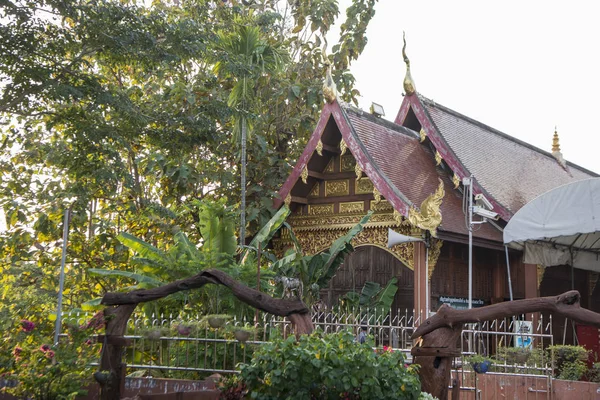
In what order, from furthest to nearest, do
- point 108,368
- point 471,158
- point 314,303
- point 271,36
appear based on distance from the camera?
point 271,36 < point 471,158 < point 314,303 < point 108,368

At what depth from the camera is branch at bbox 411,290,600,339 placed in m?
6.36

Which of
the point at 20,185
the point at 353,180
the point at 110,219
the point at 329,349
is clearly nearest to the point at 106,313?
the point at 329,349

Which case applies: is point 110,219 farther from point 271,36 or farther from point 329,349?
point 329,349

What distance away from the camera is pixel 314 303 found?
54.6 feet

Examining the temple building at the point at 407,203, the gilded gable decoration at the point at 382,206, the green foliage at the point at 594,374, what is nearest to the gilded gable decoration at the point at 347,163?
the temple building at the point at 407,203

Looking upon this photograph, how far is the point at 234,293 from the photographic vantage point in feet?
23.4

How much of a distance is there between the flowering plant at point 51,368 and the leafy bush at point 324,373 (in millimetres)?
2051

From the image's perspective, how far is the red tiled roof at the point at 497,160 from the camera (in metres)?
18.9

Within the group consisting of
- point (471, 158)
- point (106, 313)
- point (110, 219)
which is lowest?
point (106, 313)

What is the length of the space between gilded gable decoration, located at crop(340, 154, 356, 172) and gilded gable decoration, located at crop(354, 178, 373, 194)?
42 cm

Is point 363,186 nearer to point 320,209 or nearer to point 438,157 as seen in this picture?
point 320,209

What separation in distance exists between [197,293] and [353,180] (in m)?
5.66

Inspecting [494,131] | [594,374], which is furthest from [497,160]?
[594,374]

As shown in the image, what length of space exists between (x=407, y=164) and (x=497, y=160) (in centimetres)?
400
